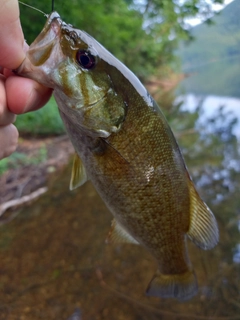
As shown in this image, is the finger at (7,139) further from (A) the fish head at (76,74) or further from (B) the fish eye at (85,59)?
(B) the fish eye at (85,59)

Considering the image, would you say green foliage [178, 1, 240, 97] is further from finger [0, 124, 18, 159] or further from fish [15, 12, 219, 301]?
finger [0, 124, 18, 159]

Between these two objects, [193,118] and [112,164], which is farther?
[193,118]

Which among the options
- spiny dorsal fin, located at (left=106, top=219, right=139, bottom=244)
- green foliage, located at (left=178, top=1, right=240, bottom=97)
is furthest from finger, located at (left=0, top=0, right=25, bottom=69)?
green foliage, located at (left=178, top=1, right=240, bottom=97)

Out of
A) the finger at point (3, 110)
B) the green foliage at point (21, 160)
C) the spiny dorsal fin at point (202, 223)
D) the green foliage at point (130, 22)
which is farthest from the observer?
the green foliage at point (21, 160)

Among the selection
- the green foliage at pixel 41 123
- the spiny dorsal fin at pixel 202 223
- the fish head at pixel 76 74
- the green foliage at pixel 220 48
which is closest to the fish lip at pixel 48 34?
the fish head at pixel 76 74

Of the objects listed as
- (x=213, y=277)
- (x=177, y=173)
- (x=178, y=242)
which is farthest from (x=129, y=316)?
(x=177, y=173)

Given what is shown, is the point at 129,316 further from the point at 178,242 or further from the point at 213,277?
the point at 178,242

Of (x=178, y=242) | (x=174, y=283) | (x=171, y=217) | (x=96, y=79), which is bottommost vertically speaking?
(x=174, y=283)
